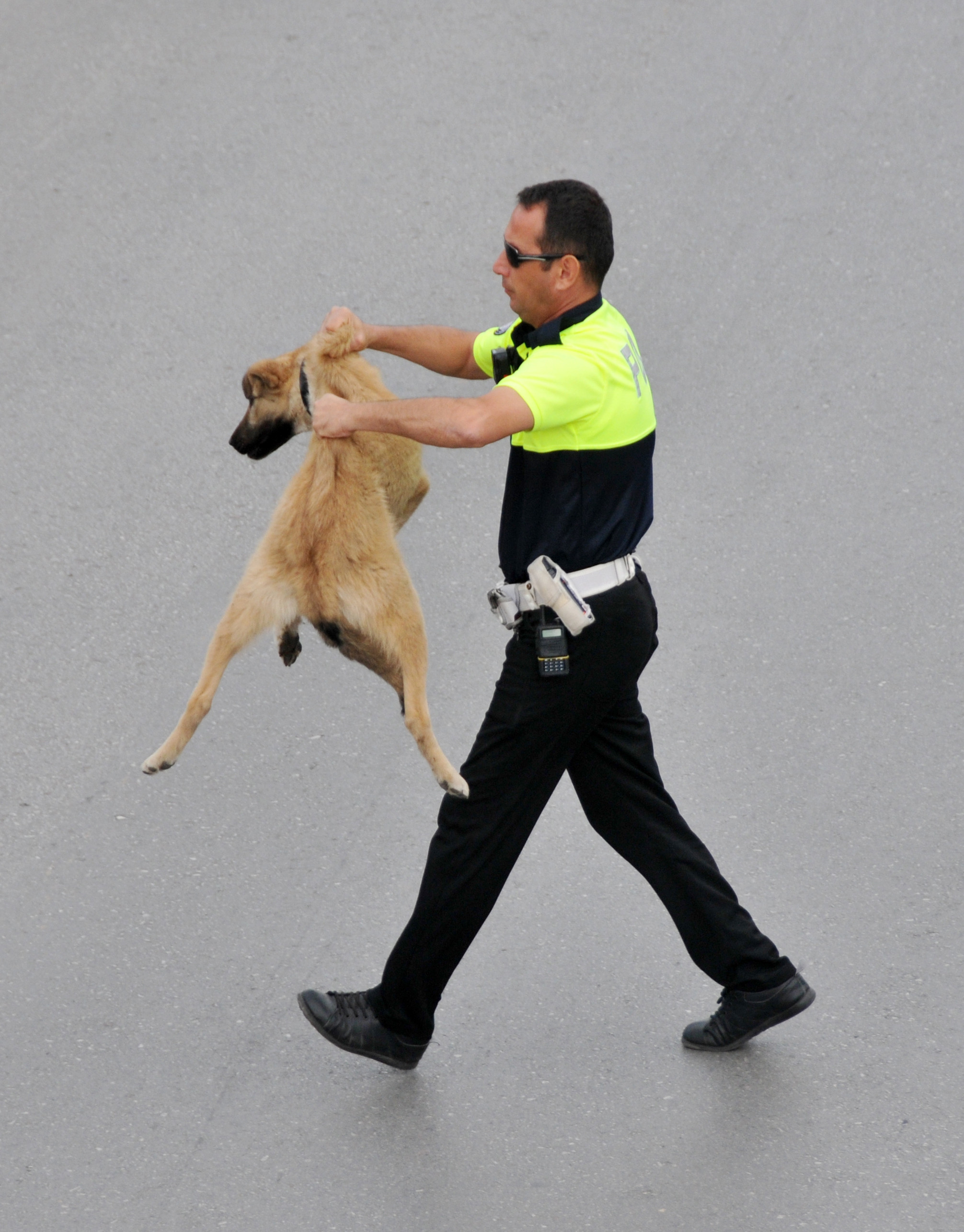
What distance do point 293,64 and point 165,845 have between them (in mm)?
4708

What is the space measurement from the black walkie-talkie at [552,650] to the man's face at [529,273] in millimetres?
755

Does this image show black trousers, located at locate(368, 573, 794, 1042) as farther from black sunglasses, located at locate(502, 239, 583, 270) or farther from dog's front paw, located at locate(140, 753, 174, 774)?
black sunglasses, located at locate(502, 239, 583, 270)

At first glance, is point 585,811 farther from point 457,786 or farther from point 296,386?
point 296,386

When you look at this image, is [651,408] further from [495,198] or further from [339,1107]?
[495,198]

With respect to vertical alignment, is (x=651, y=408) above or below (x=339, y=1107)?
above

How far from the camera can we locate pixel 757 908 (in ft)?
15.2

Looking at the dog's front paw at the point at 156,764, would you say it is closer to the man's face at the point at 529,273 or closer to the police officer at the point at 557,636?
the police officer at the point at 557,636

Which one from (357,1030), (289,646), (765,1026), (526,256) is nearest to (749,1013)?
(765,1026)

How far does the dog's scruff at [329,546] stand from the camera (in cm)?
367

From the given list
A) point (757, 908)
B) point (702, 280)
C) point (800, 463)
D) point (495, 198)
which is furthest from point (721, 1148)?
point (495, 198)

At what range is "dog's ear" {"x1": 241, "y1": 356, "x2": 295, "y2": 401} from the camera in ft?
12.1

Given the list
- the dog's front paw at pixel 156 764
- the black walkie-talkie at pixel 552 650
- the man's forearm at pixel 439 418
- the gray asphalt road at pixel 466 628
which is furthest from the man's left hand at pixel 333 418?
the gray asphalt road at pixel 466 628

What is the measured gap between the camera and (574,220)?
3.46m

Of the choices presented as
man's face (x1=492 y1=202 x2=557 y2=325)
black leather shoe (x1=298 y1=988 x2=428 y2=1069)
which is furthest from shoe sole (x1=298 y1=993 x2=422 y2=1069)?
man's face (x1=492 y1=202 x2=557 y2=325)
